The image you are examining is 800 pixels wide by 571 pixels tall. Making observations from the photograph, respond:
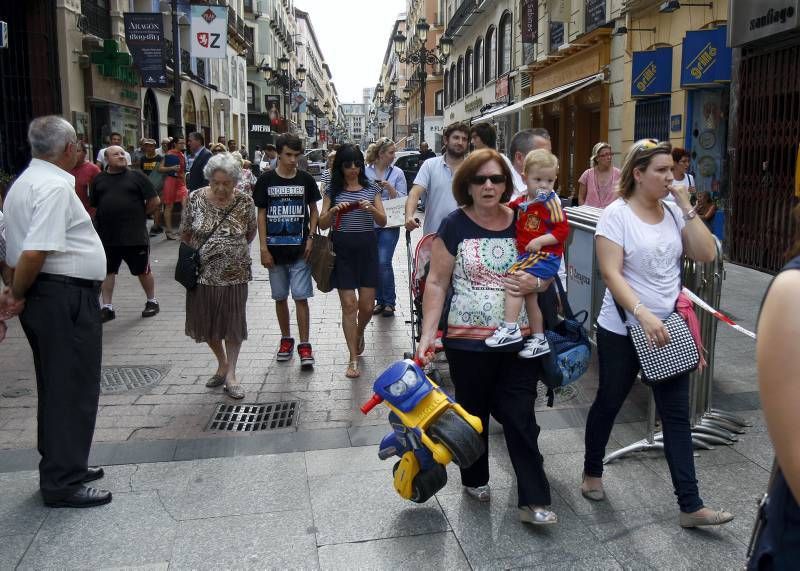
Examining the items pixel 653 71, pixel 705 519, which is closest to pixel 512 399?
pixel 705 519

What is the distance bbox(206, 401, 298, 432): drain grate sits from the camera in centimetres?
506

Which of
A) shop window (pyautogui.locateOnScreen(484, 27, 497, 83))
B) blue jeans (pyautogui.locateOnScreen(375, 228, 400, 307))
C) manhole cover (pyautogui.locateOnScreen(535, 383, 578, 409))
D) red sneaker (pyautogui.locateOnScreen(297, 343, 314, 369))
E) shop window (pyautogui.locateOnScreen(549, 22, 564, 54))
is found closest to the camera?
manhole cover (pyautogui.locateOnScreen(535, 383, 578, 409))

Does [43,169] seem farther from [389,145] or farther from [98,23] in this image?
[98,23]

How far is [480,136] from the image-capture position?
5980mm

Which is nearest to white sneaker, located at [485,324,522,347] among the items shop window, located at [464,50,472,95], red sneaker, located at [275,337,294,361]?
red sneaker, located at [275,337,294,361]

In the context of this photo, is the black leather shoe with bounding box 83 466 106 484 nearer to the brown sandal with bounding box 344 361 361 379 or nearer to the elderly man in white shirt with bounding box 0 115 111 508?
the elderly man in white shirt with bounding box 0 115 111 508

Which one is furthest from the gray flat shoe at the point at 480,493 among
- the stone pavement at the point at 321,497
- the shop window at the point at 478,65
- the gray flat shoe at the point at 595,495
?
the shop window at the point at 478,65

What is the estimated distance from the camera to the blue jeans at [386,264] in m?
8.10

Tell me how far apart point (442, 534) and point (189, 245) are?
3138 mm

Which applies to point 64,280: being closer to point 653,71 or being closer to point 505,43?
point 653,71

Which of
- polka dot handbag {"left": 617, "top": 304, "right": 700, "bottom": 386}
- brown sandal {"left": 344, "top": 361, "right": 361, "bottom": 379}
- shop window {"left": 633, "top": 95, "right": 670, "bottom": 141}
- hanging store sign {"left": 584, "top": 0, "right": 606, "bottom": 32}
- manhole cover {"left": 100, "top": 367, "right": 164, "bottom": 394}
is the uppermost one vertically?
hanging store sign {"left": 584, "top": 0, "right": 606, "bottom": 32}

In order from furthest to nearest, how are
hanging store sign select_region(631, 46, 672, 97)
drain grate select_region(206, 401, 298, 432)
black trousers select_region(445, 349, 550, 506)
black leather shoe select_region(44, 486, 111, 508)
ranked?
hanging store sign select_region(631, 46, 672, 97) → drain grate select_region(206, 401, 298, 432) → black leather shoe select_region(44, 486, 111, 508) → black trousers select_region(445, 349, 550, 506)

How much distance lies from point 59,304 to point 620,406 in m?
2.80

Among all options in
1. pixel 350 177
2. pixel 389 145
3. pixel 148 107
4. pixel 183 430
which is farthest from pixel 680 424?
pixel 148 107
